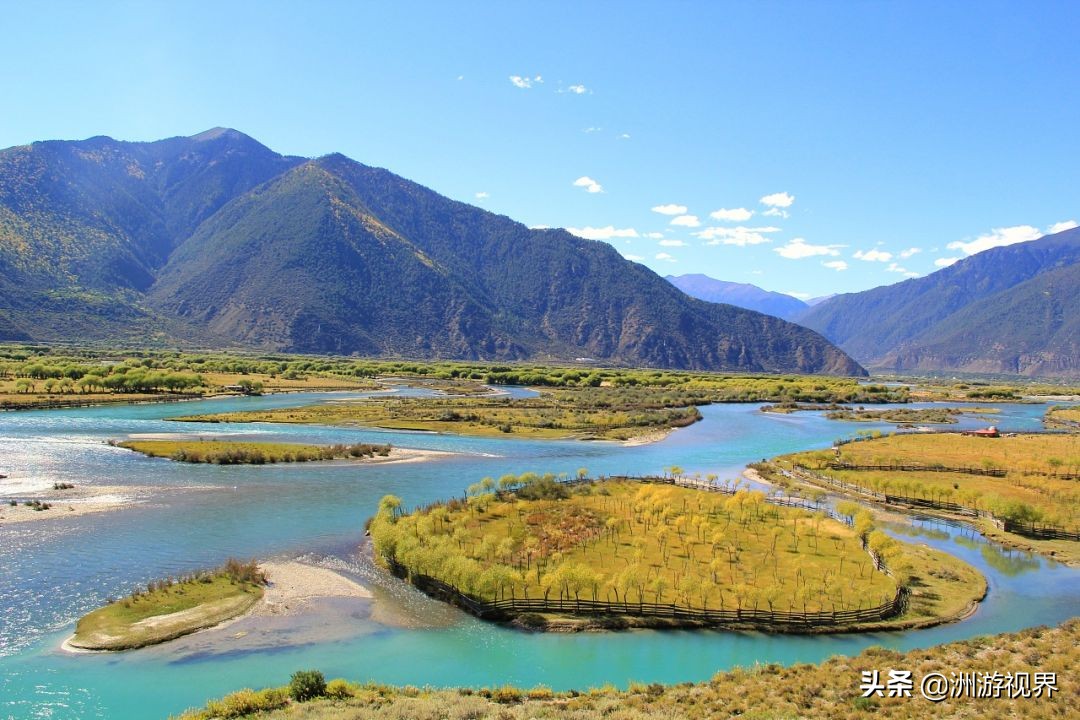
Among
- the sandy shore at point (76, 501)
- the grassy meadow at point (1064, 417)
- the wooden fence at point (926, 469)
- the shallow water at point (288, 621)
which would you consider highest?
the grassy meadow at point (1064, 417)

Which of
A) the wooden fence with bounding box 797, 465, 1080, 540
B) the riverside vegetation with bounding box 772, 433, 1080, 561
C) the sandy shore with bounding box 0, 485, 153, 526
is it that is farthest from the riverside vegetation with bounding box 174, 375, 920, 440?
the sandy shore with bounding box 0, 485, 153, 526

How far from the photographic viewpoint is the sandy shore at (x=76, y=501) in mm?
43938

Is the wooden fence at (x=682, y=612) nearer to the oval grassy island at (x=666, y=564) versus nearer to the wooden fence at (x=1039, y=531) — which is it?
the oval grassy island at (x=666, y=564)

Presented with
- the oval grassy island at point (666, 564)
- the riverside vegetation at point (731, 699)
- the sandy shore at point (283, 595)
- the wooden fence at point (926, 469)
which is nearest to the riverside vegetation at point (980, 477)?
the wooden fence at point (926, 469)

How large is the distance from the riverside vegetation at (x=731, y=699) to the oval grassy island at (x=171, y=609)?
822cm

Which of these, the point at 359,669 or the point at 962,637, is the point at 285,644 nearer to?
the point at 359,669

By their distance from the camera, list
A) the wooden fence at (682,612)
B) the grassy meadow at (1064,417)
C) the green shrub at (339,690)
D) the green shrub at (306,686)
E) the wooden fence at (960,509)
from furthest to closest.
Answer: the grassy meadow at (1064,417), the wooden fence at (960,509), the wooden fence at (682,612), the green shrub at (339,690), the green shrub at (306,686)

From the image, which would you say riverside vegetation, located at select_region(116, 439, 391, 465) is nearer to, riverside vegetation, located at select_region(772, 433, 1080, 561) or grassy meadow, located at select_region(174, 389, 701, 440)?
grassy meadow, located at select_region(174, 389, 701, 440)

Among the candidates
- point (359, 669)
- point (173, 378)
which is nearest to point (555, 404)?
point (173, 378)

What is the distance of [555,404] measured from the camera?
396ft

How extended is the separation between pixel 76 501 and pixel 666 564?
131 feet

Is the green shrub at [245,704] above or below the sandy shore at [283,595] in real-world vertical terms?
above

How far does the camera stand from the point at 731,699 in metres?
22.7

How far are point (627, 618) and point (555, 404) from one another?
90.1 meters
